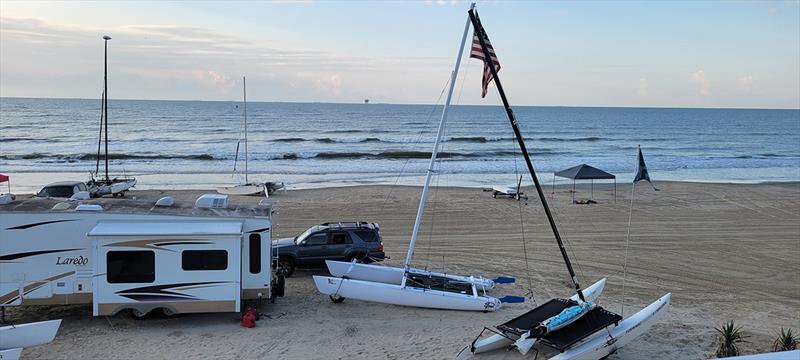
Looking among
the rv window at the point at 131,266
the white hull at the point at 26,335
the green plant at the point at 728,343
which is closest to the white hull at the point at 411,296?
the rv window at the point at 131,266

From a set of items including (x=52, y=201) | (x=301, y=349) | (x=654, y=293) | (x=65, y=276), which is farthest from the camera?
(x=654, y=293)

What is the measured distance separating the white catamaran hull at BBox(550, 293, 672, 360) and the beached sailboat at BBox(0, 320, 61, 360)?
7854 mm

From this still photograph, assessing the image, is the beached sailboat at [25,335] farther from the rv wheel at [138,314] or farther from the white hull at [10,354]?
the rv wheel at [138,314]

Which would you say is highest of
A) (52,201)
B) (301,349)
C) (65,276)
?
(52,201)

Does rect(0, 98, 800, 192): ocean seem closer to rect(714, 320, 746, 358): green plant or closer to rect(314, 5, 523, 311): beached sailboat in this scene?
rect(314, 5, 523, 311): beached sailboat

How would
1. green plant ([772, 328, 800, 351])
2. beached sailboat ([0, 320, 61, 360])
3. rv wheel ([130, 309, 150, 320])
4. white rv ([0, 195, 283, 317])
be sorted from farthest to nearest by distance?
rv wheel ([130, 309, 150, 320])
white rv ([0, 195, 283, 317])
green plant ([772, 328, 800, 351])
beached sailboat ([0, 320, 61, 360])

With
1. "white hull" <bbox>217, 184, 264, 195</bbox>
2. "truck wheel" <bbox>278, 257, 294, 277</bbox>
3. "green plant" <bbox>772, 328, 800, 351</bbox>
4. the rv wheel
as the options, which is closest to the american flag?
"truck wheel" <bbox>278, 257, 294, 277</bbox>

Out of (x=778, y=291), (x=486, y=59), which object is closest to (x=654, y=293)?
(x=778, y=291)

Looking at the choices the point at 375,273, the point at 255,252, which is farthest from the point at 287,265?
the point at 255,252

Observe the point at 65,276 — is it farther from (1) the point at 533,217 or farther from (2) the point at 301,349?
(1) the point at 533,217

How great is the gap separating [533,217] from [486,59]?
11.8 meters

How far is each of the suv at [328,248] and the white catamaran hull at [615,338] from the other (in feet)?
20.0

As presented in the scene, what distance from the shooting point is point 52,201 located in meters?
12.6

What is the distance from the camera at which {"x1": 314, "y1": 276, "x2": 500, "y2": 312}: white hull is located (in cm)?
1252
